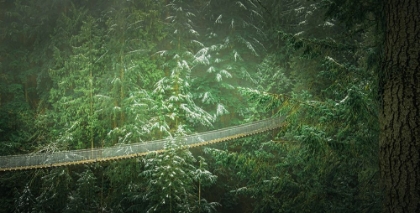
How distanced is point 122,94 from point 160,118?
6.61ft

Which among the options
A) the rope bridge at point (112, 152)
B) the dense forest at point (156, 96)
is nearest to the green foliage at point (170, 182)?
the dense forest at point (156, 96)

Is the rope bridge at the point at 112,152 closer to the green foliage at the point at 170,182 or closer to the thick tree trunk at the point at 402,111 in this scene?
the green foliage at the point at 170,182

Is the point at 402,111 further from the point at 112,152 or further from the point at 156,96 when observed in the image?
the point at 156,96

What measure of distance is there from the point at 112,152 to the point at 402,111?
7728mm

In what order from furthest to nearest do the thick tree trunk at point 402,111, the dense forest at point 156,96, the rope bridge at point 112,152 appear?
the dense forest at point 156,96
the rope bridge at point 112,152
the thick tree trunk at point 402,111

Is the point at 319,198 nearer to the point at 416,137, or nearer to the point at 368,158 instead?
the point at 368,158

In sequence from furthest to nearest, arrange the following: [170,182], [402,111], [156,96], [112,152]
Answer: [156,96]
[112,152]
[170,182]
[402,111]

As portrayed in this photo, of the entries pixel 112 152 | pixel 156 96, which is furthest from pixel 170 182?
pixel 156 96

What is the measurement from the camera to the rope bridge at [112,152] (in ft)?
24.1

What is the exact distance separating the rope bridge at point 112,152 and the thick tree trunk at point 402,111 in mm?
6598

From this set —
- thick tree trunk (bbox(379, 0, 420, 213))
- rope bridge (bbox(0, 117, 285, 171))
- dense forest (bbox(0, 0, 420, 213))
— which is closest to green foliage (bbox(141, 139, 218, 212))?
dense forest (bbox(0, 0, 420, 213))

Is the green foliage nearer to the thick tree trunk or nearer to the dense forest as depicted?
the dense forest

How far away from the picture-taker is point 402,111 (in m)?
1.70

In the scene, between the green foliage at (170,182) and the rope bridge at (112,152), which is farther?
the green foliage at (170,182)
